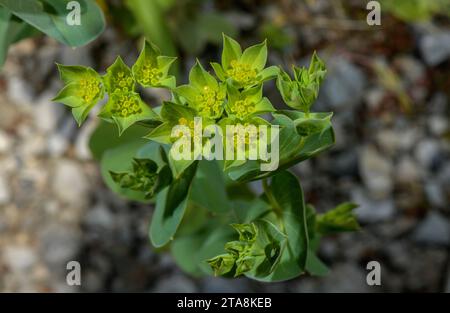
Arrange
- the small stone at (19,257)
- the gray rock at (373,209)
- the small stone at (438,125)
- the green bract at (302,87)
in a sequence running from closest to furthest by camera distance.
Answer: the green bract at (302,87) → the small stone at (19,257) → the gray rock at (373,209) → the small stone at (438,125)

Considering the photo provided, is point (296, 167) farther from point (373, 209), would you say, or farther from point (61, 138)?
point (61, 138)

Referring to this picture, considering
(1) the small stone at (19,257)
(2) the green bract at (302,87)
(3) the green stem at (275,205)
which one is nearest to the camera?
(2) the green bract at (302,87)

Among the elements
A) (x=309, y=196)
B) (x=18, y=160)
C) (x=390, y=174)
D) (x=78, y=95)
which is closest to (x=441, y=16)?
(x=390, y=174)

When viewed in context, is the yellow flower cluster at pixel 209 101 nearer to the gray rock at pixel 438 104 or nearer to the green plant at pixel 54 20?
the green plant at pixel 54 20

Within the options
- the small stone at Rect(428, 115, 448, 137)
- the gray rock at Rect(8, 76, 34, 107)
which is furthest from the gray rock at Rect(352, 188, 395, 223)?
the gray rock at Rect(8, 76, 34, 107)

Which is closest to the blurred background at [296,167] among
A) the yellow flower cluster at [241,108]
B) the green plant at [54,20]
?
the green plant at [54,20]

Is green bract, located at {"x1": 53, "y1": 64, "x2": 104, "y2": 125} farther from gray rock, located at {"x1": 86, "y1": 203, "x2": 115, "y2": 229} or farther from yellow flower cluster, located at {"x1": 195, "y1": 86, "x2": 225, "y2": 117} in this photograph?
gray rock, located at {"x1": 86, "y1": 203, "x2": 115, "y2": 229}
